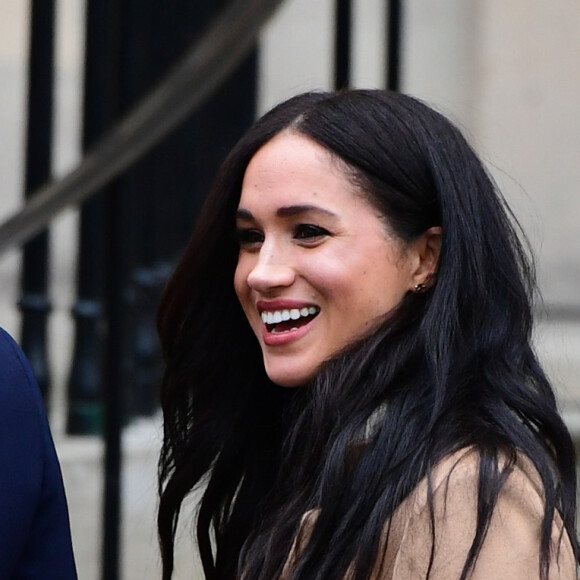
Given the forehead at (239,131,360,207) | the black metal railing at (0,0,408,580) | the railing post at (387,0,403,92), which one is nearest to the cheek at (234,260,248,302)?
the forehead at (239,131,360,207)

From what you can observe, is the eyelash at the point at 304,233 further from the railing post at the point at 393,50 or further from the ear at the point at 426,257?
the railing post at the point at 393,50

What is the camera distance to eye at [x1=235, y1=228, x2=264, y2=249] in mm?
2594

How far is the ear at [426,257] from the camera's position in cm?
248

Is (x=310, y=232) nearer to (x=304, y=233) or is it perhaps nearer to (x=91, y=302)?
(x=304, y=233)

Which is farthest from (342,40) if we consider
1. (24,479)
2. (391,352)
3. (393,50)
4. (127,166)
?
(24,479)

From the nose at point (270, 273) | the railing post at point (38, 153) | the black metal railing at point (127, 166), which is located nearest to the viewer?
the nose at point (270, 273)

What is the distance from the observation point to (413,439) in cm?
230

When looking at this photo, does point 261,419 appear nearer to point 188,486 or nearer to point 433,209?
point 188,486

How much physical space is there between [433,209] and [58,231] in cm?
695

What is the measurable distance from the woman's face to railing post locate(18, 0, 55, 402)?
2.10 metres

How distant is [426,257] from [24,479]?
2.41ft

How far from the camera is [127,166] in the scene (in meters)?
3.97

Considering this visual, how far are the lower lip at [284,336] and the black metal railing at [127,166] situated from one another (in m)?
0.98

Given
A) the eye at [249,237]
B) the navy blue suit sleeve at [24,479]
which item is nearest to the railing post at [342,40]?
the eye at [249,237]
